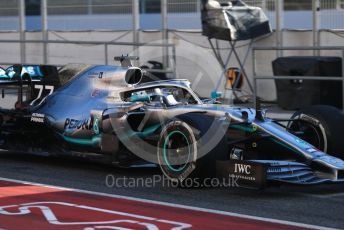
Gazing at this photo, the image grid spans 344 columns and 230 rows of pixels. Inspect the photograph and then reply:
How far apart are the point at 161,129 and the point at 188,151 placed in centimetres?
79

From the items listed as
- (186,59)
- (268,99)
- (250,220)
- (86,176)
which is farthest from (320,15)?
(250,220)

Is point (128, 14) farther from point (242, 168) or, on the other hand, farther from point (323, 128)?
point (242, 168)

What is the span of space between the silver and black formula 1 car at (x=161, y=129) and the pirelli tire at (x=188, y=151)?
11 mm

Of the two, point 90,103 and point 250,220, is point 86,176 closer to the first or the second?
point 90,103

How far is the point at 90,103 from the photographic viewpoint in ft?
31.8

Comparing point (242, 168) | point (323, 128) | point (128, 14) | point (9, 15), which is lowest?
A: point (242, 168)

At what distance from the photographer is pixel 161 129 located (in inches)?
350

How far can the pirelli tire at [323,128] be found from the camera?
898cm

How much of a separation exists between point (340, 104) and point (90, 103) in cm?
628

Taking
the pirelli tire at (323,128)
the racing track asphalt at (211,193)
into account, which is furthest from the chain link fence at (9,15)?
the pirelli tire at (323,128)

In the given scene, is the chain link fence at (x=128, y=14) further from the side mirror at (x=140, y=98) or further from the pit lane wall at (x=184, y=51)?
the side mirror at (x=140, y=98)

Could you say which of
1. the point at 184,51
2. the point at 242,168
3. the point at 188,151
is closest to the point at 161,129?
the point at 188,151

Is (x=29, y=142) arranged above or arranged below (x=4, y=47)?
below

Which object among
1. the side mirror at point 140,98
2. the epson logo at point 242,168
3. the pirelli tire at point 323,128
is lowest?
the epson logo at point 242,168
